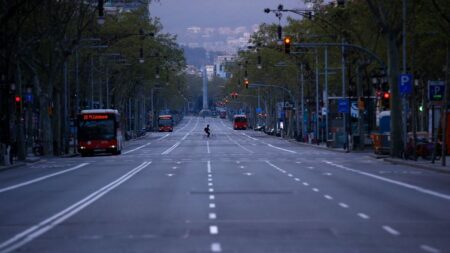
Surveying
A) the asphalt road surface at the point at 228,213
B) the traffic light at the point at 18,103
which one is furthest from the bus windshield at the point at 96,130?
the asphalt road surface at the point at 228,213

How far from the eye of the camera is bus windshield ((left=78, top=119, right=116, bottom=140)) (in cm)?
6969

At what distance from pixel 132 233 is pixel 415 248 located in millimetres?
5318

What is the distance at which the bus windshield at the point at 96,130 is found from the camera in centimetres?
6969

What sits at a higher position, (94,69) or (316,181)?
(94,69)

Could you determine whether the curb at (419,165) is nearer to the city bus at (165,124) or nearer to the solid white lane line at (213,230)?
the solid white lane line at (213,230)

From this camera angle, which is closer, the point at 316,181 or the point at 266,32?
the point at 316,181

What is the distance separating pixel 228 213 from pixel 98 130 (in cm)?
4861

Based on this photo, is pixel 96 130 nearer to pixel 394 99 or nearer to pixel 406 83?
pixel 394 99

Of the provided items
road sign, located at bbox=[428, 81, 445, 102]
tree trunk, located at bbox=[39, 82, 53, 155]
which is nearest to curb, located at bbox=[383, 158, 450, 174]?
road sign, located at bbox=[428, 81, 445, 102]

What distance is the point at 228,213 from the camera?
22.0 metres

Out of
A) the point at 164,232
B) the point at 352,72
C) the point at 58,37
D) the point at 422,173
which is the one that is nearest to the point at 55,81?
the point at 58,37

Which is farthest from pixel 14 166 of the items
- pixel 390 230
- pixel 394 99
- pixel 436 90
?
pixel 390 230

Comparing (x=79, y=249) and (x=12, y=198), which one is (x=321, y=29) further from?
(x=79, y=249)

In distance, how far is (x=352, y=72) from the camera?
284 ft
